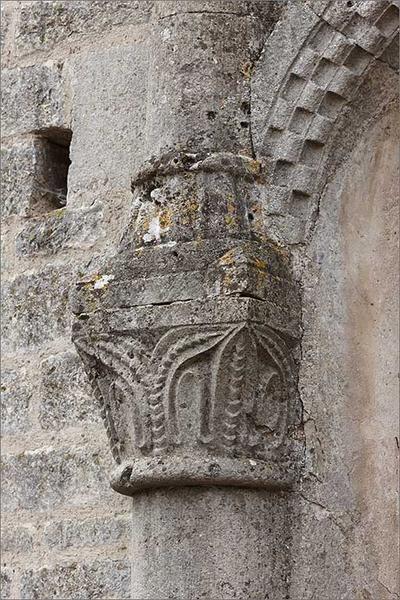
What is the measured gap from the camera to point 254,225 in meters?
3.84

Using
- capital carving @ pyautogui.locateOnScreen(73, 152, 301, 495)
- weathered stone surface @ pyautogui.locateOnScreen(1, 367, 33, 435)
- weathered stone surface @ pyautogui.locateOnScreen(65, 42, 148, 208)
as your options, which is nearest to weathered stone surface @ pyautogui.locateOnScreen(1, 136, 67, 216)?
weathered stone surface @ pyautogui.locateOnScreen(65, 42, 148, 208)

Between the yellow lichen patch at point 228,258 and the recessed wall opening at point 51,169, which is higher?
the recessed wall opening at point 51,169

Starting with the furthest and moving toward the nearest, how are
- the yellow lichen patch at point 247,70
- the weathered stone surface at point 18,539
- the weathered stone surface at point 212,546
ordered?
the weathered stone surface at point 18,539
the yellow lichen patch at point 247,70
the weathered stone surface at point 212,546

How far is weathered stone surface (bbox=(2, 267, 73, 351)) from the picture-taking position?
14.2 feet

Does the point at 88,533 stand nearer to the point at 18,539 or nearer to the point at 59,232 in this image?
the point at 18,539

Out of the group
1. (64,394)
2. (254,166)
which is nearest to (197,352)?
(254,166)

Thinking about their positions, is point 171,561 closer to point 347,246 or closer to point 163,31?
point 347,246

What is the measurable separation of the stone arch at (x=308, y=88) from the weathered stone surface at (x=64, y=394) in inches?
29.1

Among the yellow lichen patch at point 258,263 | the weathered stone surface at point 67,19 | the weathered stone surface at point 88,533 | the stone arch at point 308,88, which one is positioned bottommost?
the weathered stone surface at point 88,533

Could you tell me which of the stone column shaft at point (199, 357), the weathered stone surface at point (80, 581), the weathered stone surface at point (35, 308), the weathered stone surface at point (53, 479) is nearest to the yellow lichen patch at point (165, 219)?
the stone column shaft at point (199, 357)

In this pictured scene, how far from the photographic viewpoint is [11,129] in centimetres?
461

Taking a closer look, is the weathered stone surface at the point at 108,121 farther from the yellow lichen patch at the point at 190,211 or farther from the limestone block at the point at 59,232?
the yellow lichen patch at the point at 190,211

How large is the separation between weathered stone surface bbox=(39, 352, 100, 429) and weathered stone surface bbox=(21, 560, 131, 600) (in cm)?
39

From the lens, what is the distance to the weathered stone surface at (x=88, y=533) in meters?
4.03
